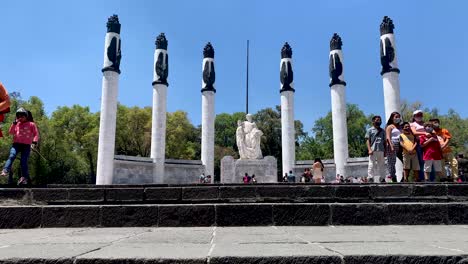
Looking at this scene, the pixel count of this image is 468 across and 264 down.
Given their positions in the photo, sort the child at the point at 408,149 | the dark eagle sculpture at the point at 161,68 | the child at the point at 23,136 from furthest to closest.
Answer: the dark eagle sculpture at the point at 161,68, the child at the point at 408,149, the child at the point at 23,136

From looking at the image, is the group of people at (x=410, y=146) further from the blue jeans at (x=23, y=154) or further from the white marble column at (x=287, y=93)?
the white marble column at (x=287, y=93)

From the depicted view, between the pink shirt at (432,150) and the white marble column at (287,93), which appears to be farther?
the white marble column at (287,93)

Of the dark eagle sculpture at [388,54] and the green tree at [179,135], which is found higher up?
the dark eagle sculpture at [388,54]

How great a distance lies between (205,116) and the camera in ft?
103

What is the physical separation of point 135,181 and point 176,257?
25655 mm

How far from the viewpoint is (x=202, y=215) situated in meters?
5.14

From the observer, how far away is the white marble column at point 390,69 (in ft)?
92.1

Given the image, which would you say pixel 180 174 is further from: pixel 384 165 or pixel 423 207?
pixel 423 207

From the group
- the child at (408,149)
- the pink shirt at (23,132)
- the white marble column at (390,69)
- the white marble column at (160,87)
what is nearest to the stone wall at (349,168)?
the white marble column at (390,69)

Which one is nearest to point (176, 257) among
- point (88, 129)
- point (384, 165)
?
point (384, 165)

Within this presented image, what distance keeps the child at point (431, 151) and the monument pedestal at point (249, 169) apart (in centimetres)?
1507

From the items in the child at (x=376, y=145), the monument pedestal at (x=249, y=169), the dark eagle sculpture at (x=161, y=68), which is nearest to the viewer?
the child at (x=376, y=145)

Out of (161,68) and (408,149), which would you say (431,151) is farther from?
(161,68)

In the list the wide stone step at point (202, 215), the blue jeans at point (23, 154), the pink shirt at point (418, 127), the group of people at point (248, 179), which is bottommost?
the wide stone step at point (202, 215)
